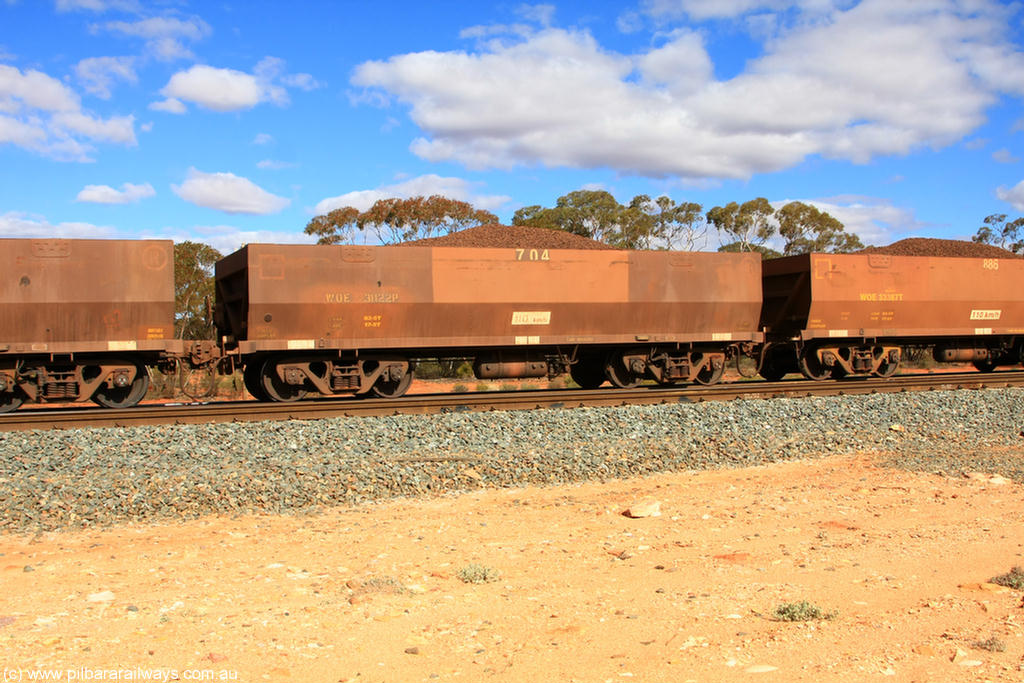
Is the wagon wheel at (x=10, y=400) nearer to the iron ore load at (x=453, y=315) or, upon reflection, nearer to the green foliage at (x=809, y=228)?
the iron ore load at (x=453, y=315)

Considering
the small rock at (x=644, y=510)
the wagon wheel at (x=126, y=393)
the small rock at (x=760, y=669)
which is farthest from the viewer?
the wagon wheel at (x=126, y=393)

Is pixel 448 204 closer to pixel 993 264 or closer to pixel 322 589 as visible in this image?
pixel 993 264

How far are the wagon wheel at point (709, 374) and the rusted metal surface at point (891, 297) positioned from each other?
7.27 feet

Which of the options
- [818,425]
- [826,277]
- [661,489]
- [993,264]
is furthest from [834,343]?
[661,489]

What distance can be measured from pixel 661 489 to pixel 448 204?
45.3 meters

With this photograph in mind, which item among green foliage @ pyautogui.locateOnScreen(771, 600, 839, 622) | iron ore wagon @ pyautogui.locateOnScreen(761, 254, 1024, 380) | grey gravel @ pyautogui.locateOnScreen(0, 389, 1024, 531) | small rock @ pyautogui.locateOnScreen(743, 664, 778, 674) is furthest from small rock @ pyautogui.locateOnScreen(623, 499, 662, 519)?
iron ore wagon @ pyautogui.locateOnScreen(761, 254, 1024, 380)

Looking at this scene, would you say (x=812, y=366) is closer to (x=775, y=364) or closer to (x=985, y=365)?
(x=775, y=364)

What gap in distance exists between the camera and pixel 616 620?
4.81m

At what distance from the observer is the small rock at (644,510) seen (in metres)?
7.34

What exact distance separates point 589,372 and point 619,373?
108 cm

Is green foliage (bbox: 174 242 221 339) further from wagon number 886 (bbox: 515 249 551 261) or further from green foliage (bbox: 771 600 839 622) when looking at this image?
green foliage (bbox: 771 600 839 622)

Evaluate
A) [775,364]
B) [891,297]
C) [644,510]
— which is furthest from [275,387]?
[891,297]

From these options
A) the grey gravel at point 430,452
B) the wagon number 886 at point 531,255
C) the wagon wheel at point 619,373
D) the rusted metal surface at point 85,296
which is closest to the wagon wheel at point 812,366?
the wagon wheel at point 619,373

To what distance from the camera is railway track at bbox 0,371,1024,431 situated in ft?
37.3
